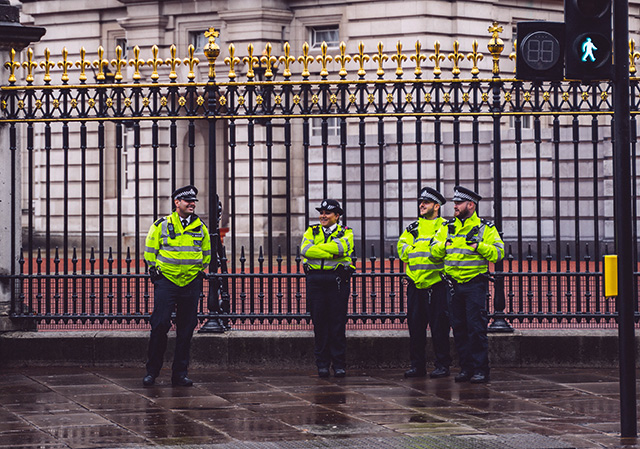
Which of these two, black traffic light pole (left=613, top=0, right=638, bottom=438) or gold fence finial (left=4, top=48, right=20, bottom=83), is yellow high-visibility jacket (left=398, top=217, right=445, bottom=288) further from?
gold fence finial (left=4, top=48, right=20, bottom=83)

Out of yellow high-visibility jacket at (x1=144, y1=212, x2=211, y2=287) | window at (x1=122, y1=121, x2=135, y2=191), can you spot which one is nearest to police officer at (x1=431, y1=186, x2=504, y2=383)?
yellow high-visibility jacket at (x1=144, y1=212, x2=211, y2=287)

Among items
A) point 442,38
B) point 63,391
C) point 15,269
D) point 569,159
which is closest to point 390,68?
point 442,38

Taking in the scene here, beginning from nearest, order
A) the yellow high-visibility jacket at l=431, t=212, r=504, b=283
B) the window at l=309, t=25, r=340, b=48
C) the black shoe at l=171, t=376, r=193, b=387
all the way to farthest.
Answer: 1. the black shoe at l=171, t=376, r=193, b=387
2. the yellow high-visibility jacket at l=431, t=212, r=504, b=283
3. the window at l=309, t=25, r=340, b=48

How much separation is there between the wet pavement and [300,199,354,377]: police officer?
0.90 feet

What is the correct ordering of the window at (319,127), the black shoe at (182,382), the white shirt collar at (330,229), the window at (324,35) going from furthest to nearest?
the window at (324,35) → the window at (319,127) → the white shirt collar at (330,229) → the black shoe at (182,382)

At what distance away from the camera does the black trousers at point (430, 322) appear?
11.1 metres

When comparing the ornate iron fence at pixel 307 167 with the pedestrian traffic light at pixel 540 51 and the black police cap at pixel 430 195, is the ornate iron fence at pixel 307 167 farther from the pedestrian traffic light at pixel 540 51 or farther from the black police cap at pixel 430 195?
the pedestrian traffic light at pixel 540 51

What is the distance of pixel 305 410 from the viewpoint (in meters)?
9.26

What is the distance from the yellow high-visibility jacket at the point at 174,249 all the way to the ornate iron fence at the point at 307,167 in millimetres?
611

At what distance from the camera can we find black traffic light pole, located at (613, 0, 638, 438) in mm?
7930

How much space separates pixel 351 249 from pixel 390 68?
1437cm

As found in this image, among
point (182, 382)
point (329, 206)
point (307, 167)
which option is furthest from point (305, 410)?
point (307, 167)

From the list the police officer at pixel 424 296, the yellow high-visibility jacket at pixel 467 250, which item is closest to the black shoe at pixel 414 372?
the police officer at pixel 424 296

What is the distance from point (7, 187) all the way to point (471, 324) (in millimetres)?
4608
